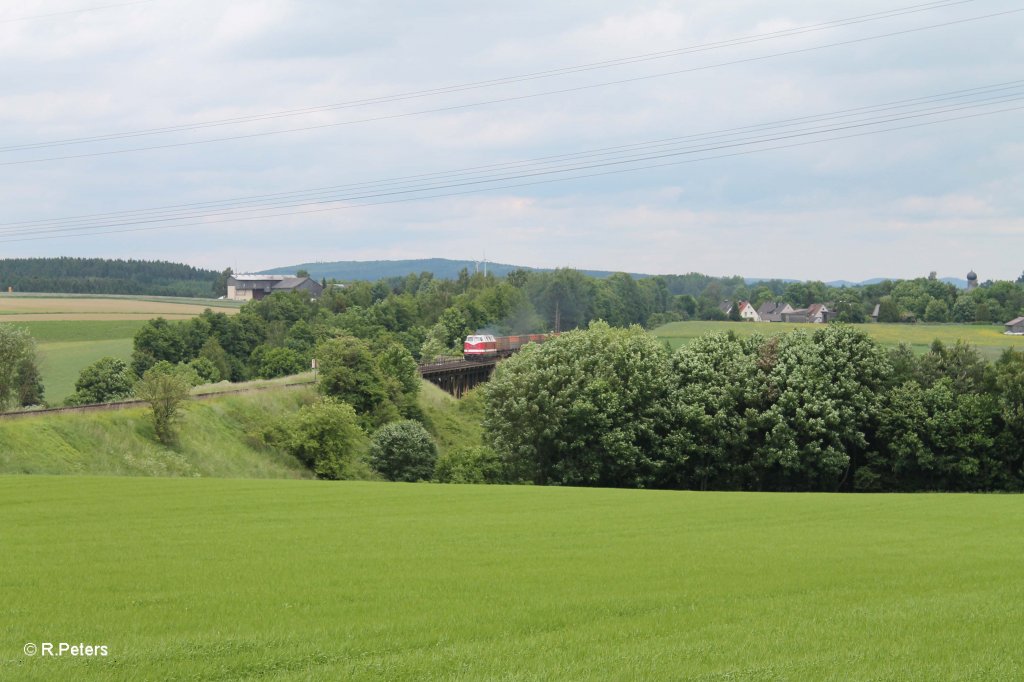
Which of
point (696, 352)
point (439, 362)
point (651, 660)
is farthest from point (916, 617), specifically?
point (439, 362)

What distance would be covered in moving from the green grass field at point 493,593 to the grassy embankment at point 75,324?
7668 cm

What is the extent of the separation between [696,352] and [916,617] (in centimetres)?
4914

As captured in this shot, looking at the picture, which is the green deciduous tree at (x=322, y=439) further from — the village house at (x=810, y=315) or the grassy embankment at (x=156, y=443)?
the village house at (x=810, y=315)

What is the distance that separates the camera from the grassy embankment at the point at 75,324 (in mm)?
101438

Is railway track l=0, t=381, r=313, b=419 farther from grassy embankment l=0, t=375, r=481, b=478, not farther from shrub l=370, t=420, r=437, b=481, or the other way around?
shrub l=370, t=420, r=437, b=481

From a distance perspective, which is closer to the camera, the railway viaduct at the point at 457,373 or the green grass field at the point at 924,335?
the green grass field at the point at 924,335

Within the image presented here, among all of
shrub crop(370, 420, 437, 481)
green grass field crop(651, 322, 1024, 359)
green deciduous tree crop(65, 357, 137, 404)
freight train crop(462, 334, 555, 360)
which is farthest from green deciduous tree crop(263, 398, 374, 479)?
freight train crop(462, 334, 555, 360)

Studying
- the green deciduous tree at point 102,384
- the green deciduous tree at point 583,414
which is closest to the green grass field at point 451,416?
the green deciduous tree at point 583,414

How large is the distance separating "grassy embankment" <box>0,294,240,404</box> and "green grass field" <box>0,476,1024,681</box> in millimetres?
76680

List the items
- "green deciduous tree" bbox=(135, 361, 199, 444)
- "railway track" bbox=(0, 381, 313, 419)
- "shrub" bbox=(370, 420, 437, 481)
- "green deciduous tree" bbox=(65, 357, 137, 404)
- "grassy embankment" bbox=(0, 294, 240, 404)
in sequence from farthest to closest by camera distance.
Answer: "grassy embankment" bbox=(0, 294, 240, 404) → "green deciduous tree" bbox=(65, 357, 137, 404) → "shrub" bbox=(370, 420, 437, 481) → "green deciduous tree" bbox=(135, 361, 199, 444) → "railway track" bbox=(0, 381, 313, 419)

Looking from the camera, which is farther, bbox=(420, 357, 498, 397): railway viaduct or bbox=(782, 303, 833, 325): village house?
bbox=(782, 303, 833, 325): village house

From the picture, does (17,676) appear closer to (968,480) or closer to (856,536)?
(856,536)

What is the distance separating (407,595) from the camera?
50.1ft

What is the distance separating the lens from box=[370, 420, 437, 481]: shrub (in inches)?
2569
